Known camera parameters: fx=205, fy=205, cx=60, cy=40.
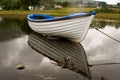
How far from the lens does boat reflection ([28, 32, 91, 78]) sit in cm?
1115

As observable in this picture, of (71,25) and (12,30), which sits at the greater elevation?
(71,25)

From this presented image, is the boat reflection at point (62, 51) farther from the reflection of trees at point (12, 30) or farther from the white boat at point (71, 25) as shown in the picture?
the reflection of trees at point (12, 30)

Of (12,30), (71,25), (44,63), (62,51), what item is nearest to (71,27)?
(71,25)

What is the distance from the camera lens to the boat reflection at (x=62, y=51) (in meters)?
11.2

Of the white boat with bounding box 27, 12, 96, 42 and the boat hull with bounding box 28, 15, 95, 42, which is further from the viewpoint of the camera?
the boat hull with bounding box 28, 15, 95, 42

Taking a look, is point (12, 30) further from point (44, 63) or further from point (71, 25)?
point (44, 63)

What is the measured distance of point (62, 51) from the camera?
1398cm

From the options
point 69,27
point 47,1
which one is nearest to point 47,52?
point 69,27

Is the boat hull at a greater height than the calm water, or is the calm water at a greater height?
the boat hull

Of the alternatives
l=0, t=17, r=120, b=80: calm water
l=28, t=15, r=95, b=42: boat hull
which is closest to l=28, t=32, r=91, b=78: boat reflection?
Result: l=0, t=17, r=120, b=80: calm water

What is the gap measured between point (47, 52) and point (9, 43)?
3.83 metres

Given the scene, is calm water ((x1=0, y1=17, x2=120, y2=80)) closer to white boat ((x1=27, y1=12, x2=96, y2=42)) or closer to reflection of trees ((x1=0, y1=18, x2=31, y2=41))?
white boat ((x1=27, y1=12, x2=96, y2=42))

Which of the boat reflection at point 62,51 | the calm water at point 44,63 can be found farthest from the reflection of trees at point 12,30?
the boat reflection at point 62,51

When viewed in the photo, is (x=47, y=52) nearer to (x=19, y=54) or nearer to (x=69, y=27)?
(x=19, y=54)
